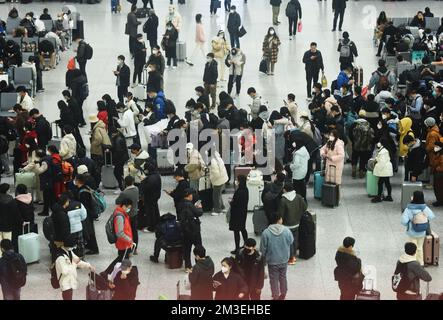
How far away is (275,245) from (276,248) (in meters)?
0.05

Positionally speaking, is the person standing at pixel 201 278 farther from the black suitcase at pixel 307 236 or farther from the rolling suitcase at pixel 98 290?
the black suitcase at pixel 307 236

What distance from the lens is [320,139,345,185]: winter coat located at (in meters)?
20.7

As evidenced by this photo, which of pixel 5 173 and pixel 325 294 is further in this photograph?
pixel 5 173

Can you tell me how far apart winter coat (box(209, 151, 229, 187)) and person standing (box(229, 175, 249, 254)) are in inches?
Answer: 63.2

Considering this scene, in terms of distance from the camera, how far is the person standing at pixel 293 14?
114 ft

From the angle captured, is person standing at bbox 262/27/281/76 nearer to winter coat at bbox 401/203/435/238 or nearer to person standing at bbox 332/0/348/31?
person standing at bbox 332/0/348/31

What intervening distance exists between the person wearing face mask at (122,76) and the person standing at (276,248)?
10646 mm

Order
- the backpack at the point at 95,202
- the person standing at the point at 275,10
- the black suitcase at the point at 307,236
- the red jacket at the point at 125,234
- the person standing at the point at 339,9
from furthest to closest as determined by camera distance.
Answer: the person standing at the point at 275,10
the person standing at the point at 339,9
the backpack at the point at 95,202
the black suitcase at the point at 307,236
the red jacket at the point at 125,234

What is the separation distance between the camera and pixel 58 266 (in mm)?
15961

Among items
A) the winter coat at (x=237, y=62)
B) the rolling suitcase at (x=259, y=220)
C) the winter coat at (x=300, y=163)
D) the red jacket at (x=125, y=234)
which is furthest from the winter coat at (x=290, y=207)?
the winter coat at (x=237, y=62)

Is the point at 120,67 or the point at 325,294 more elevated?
the point at 120,67
